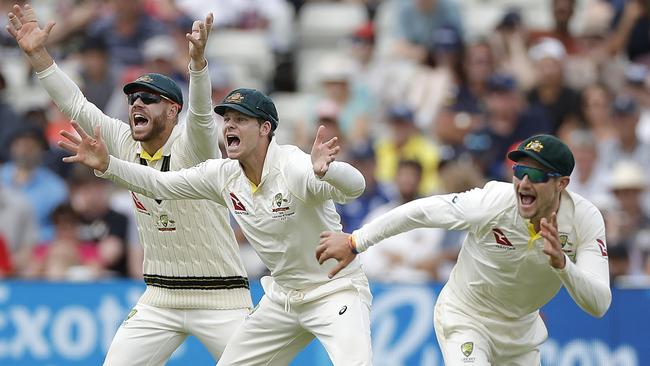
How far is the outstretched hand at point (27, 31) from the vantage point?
934 cm

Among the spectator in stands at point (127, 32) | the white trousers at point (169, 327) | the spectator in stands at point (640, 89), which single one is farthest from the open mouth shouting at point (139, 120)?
the spectator in stands at point (127, 32)

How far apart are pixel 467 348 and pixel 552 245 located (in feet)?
4.07

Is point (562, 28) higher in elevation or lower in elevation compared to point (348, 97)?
lower

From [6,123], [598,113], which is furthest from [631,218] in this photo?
[6,123]

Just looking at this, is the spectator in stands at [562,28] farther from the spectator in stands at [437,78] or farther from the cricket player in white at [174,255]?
the cricket player in white at [174,255]

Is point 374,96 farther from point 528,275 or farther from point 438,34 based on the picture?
point 528,275

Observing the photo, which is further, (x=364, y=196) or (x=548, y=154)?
(x=364, y=196)

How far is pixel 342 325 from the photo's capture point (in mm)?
8469

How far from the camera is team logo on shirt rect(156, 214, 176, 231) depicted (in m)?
9.11

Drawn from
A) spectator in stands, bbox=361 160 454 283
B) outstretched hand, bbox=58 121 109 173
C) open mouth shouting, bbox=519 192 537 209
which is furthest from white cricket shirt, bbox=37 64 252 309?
spectator in stands, bbox=361 160 454 283

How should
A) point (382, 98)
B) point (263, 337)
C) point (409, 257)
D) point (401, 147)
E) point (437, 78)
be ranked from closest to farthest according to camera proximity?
point (263, 337) < point (409, 257) < point (401, 147) < point (437, 78) < point (382, 98)

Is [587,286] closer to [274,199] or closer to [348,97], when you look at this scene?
[274,199]

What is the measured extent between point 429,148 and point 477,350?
17.9ft

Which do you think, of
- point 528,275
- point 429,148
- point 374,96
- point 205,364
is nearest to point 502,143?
point 429,148
